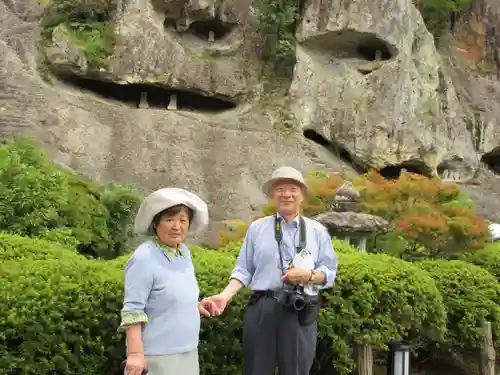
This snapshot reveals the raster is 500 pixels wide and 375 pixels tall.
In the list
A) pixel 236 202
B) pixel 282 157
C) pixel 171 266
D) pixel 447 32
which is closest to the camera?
pixel 171 266

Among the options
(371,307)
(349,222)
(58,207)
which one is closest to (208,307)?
(371,307)

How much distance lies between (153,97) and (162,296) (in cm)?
2309

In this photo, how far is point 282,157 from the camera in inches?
824

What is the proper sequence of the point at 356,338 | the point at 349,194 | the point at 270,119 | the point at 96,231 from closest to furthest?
the point at 356,338, the point at 349,194, the point at 96,231, the point at 270,119

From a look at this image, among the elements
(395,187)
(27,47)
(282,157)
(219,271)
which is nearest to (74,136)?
(27,47)

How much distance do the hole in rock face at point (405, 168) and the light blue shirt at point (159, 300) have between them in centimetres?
2076

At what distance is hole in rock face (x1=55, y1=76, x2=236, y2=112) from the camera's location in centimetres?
2408

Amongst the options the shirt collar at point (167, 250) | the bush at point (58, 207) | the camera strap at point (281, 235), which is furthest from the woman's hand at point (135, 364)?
the bush at point (58, 207)

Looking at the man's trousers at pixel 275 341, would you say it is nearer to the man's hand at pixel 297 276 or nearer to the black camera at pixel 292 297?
the black camera at pixel 292 297

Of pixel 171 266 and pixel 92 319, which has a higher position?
pixel 171 266

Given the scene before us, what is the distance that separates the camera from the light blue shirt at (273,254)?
151 inches

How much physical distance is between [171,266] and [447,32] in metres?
28.9

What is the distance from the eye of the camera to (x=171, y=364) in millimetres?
3158

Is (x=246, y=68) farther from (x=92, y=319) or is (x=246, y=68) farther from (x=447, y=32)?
(x=92, y=319)
